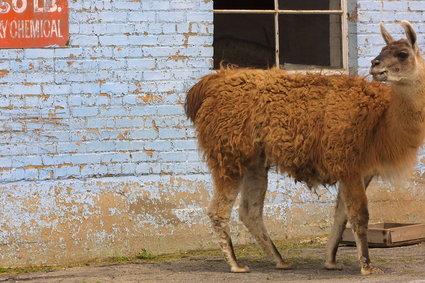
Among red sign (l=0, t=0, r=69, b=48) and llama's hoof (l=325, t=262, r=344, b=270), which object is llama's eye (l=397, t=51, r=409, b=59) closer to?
llama's hoof (l=325, t=262, r=344, b=270)

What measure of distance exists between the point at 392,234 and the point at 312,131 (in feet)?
6.08

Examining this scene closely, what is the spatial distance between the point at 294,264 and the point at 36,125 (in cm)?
299

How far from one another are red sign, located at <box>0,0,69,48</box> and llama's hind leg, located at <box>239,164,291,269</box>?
244 centimetres

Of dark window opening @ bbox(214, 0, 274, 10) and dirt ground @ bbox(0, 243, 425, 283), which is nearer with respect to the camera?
dirt ground @ bbox(0, 243, 425, 283)

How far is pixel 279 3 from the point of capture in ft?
33.0

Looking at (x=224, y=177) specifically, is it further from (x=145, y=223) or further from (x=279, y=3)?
(x=279, y=3)

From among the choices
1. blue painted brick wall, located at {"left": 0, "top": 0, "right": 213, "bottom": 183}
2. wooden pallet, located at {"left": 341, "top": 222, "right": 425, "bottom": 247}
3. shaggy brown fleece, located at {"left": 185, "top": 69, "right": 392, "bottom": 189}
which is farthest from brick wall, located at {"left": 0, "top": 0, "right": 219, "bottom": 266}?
wooden pallet, located at {"left": 341, "top": 222, "right": 425, "bottom": 247}

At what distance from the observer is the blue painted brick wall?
9188 mm

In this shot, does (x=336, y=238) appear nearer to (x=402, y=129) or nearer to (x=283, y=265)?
(x=283, y=265)

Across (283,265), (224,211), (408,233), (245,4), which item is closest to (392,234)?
(408,233)

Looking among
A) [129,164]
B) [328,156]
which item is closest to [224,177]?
[328,156]

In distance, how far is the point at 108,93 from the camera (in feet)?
30.7

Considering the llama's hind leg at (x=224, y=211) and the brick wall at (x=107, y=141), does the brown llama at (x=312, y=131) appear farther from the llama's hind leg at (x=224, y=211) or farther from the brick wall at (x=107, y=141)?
the brick wall at (x=107, y=141)

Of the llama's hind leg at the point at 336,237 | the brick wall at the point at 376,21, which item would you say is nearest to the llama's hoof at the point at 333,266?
the llama's hind leg at the point at 336,237
